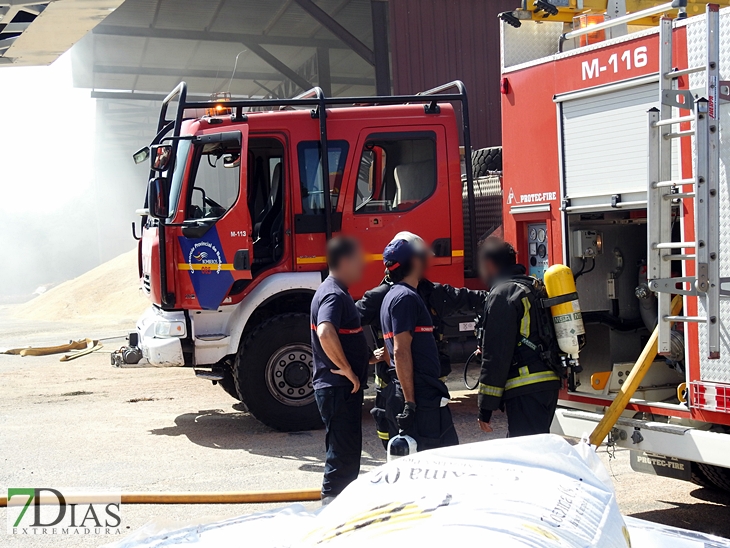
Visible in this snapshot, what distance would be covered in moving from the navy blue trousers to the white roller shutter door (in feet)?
6.19

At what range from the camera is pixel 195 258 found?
772 centimetres

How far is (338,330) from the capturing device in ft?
16.2

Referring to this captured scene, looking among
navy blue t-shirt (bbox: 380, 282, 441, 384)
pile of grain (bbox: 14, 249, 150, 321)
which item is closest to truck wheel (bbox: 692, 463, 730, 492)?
navy blue t-shirt (bbox: 380, 282, 441, 384)

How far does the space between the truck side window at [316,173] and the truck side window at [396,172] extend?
8.3 inches

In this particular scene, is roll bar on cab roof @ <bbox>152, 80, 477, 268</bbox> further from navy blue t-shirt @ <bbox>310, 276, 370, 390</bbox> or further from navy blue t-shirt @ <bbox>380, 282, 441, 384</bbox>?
navy blue t-shirt @ <bbox>380, 282, 441, 384</bbox>

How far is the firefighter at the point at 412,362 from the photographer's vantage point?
15.0 feet

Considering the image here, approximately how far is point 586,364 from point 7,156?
39119 mm

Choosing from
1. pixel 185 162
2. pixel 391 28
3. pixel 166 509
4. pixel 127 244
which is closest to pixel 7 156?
pixel 127 244

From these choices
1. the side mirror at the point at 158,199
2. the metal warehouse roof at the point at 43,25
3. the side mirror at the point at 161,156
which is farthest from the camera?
the side mirror at the point at 161,156

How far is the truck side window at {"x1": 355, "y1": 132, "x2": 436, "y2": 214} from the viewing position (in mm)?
8047

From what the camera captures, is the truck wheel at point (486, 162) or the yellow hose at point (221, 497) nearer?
the yellow hose at point (221, 497)

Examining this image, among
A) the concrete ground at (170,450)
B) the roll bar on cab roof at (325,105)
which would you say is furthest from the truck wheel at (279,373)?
the roll bar on cab roof at (325,105)

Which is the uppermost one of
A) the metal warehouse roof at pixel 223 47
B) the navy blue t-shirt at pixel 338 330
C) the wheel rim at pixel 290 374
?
the metal warehouse roof at pixel 223 47

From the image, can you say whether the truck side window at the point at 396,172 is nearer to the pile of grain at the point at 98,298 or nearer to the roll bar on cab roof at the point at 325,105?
the roll bar on cab roof at the point at 325,105
